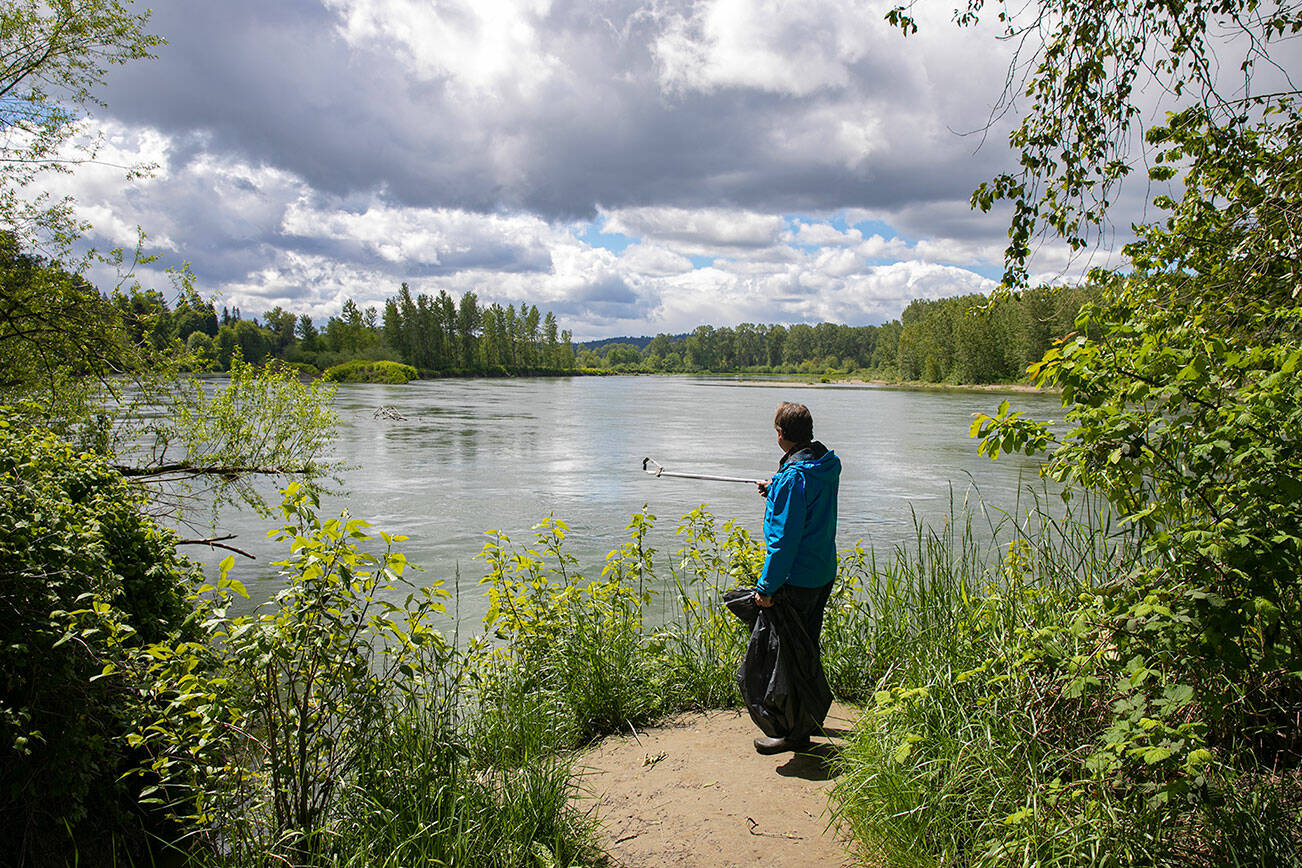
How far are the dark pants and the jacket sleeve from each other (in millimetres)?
153

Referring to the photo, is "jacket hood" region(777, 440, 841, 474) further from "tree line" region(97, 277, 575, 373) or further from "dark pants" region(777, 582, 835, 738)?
"tree line" region(97, 277, 575, 373)

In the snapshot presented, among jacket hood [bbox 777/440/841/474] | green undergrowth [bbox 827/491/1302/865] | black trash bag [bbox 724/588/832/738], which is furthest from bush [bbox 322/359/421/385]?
green undergrowth [bbox 827/491/1302/865]

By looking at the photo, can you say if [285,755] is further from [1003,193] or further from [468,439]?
[468,439]

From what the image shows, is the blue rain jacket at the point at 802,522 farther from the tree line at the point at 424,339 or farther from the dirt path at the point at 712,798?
the tree line at the point at 424,339

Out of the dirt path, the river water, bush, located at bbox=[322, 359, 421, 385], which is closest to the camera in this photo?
the dirt path

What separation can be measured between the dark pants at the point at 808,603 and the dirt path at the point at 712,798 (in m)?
0.37

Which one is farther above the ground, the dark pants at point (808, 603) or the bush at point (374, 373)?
the bush at point (374, 373)

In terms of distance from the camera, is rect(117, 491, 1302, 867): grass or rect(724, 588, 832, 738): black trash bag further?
rect(724, 588, 832, 738): black trash bag

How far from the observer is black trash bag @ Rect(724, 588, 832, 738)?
4285mm

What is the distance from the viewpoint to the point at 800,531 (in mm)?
4207

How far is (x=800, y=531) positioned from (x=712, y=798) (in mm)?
1449

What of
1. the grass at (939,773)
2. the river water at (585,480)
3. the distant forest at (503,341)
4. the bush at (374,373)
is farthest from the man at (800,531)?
the bush at (374,373)

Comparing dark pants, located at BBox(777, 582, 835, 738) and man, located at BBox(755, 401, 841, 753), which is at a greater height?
A: man, located at BBox(755, 401, 841, 753)

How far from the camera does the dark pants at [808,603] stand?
4.35 metres
